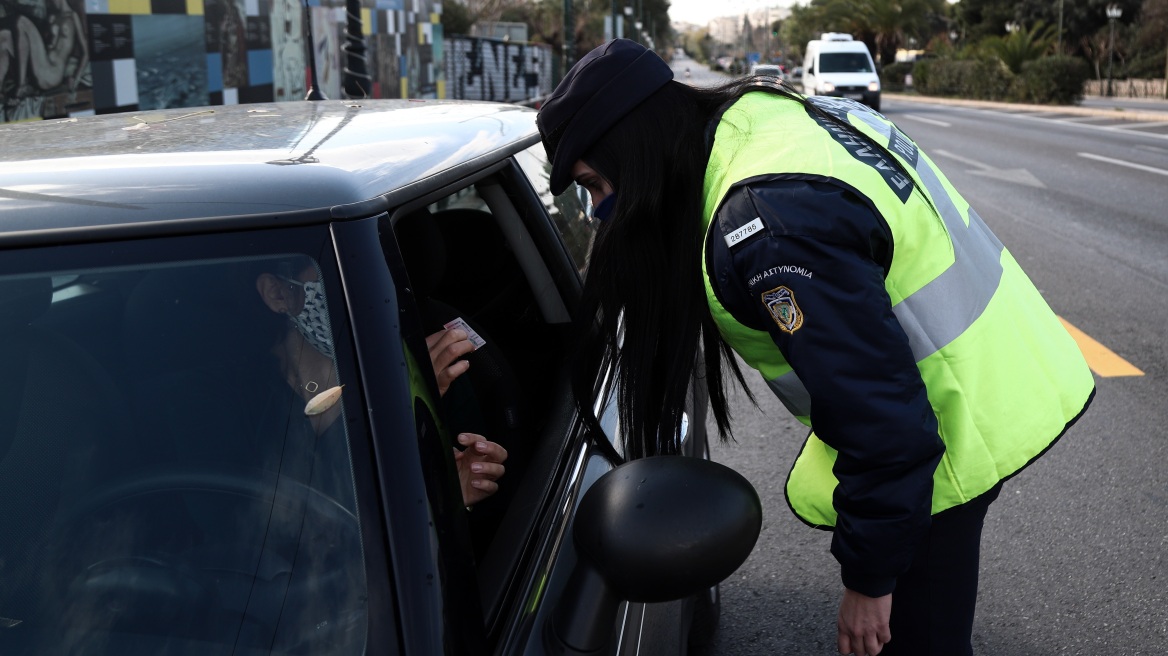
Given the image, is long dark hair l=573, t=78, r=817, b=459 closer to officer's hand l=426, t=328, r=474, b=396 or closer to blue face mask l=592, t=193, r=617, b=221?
blue face mask l=592, t=193, r=617, b=221

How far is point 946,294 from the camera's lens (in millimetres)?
1634

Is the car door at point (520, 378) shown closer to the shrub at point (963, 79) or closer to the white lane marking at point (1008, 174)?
the white lane marking at point (1008, 174)

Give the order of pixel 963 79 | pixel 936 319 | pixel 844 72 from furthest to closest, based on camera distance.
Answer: pixel 963 79
pixel 844 72
pixel 936 319

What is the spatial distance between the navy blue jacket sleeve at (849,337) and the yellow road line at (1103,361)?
160 inches

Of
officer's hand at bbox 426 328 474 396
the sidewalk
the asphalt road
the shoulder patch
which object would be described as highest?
the shoulder patch

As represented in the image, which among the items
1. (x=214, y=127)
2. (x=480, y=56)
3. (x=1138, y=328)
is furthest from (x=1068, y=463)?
(x=480, y=56)

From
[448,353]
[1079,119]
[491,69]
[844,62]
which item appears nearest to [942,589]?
[448,353]

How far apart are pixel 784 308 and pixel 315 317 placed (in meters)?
0.62

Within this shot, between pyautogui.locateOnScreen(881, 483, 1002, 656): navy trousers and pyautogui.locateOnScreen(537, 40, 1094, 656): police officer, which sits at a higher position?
pyautogui.locateOnScreen(537, 40, 1094, 656): police officer

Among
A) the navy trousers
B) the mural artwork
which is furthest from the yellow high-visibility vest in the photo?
the mural artwork

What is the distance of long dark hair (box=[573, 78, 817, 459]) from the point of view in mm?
1688

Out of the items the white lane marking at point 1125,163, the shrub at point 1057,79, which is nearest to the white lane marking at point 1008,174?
the white lane marking at point 1125,163

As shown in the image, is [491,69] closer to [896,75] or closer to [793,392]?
[793,392]

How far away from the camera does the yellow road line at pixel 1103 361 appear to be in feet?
17.5
